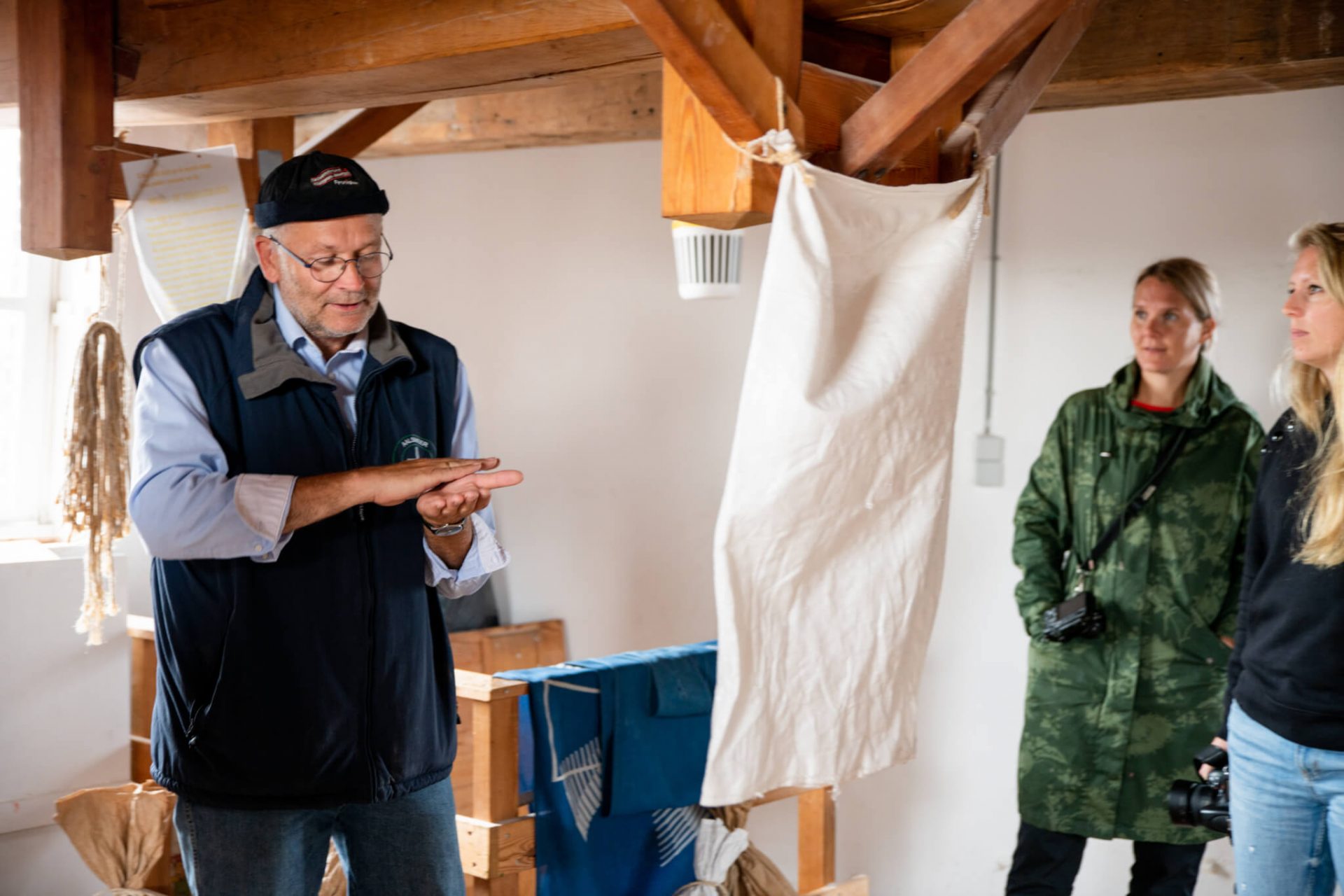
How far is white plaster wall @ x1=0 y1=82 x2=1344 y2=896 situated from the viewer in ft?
10.8

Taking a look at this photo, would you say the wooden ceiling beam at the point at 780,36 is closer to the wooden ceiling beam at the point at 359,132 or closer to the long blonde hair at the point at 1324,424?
the long blonde hair at the point at 1324,424

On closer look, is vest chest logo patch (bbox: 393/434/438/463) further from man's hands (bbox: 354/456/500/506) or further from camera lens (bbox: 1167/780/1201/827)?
camera lens (bbox: 1167/780/1201/827)

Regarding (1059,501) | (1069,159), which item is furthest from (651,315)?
(1059,501)

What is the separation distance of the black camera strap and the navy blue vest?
1606 mm

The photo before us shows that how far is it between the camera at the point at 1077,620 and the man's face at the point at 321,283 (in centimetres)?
166

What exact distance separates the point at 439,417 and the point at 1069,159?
7.35 ft

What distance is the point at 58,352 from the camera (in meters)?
3.89

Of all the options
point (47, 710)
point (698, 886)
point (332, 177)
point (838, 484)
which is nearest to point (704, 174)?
point (838, 484)

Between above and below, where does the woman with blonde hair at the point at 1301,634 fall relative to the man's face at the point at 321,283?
below

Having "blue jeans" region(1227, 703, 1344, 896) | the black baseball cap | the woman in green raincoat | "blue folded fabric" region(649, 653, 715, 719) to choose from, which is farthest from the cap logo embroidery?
the woman in green raincoat

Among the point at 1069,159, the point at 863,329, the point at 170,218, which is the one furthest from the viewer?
the point at 1069,159

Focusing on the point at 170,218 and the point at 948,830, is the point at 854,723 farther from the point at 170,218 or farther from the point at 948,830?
the point at 948,830

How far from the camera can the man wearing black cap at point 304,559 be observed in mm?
1672

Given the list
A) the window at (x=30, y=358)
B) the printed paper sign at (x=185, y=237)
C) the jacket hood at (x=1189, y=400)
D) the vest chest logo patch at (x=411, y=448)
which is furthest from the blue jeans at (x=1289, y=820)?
the window at (x=30, y=358)
